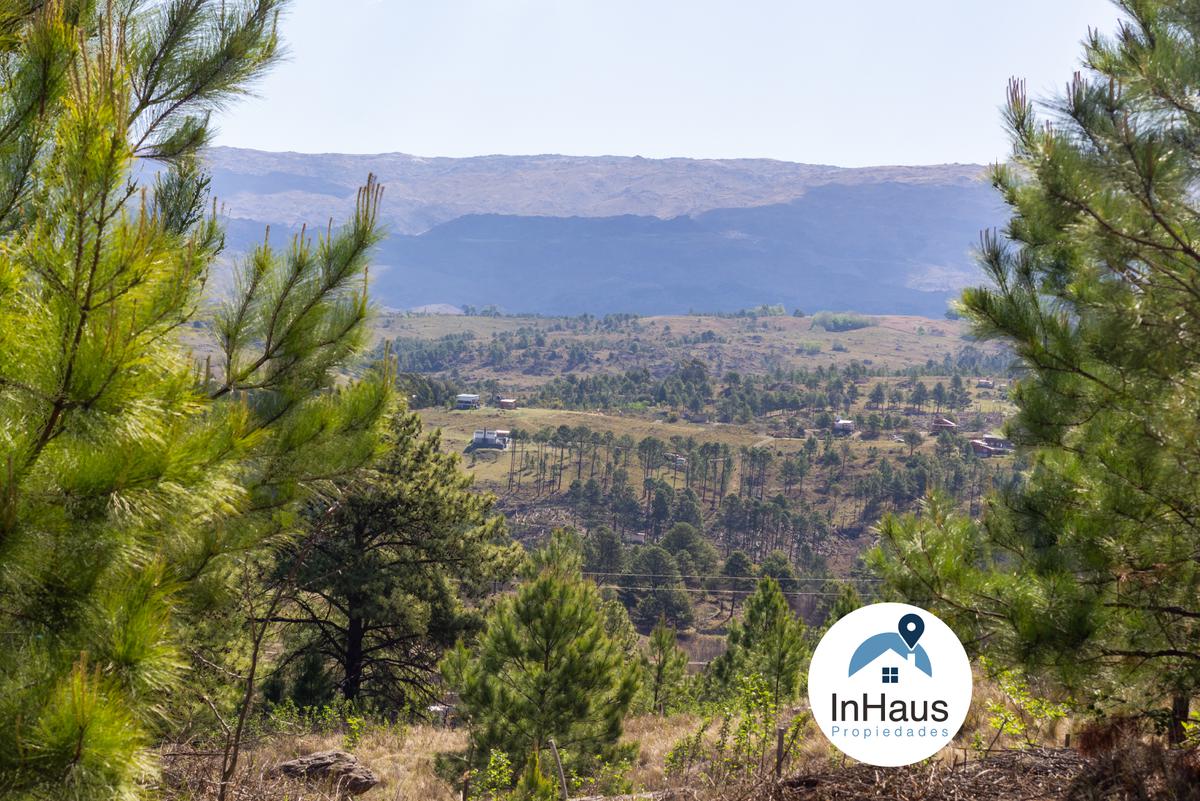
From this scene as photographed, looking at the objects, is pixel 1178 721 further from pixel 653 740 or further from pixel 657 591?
pixel 657 591

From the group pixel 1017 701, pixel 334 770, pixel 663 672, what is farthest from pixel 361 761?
pixel 663 672

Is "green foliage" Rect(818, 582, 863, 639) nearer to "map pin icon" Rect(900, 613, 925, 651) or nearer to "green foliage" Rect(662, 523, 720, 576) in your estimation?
"map pin icon" Rect(900, 613, 925, 651)

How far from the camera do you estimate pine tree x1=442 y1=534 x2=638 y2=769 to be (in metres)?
10.6

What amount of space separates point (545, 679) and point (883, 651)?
6563 millimetres

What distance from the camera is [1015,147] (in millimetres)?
5051

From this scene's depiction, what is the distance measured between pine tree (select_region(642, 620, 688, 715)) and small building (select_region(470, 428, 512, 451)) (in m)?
78.6

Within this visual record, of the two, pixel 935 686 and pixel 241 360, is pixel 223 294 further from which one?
pixel 935 686

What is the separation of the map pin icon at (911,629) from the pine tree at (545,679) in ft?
20.4

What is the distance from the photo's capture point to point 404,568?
624 inches

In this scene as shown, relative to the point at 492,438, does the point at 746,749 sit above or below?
above

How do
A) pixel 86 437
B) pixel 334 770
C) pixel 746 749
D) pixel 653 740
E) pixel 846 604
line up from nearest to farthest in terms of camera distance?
pixel 86 437
pixel 746 749
pixel 334 770
pixel 653 740
pixel 846 604

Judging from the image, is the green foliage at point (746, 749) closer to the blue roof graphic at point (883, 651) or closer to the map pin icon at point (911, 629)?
the blue roof graphic at point (883, 651)

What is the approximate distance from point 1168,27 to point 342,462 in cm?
522

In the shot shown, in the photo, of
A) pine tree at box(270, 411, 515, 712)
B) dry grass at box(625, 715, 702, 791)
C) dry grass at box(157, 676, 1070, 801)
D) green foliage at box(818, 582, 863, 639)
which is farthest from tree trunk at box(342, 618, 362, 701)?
green foliage at box(818, 582, 863, 639)
